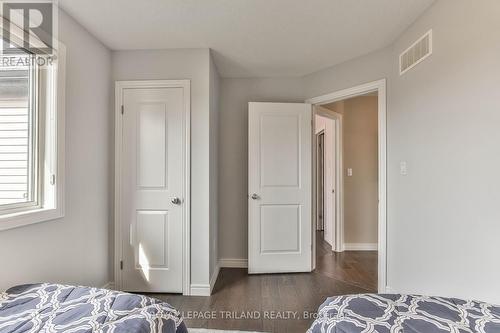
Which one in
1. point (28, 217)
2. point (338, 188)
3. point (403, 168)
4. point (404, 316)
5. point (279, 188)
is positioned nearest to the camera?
point (404, 316)

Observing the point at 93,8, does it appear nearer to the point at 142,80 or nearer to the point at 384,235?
the point at 142,80

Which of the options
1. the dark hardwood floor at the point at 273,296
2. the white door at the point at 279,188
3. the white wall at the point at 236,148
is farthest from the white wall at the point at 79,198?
the white door at the point at 279,188

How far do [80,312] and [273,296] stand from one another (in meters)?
1.80

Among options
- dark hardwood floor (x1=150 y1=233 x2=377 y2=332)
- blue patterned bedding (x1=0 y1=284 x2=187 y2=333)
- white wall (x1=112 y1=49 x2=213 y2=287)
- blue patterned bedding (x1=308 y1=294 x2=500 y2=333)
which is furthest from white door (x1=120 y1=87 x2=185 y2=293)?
blue patterned bedding (x1=308 y1=294 x2=500 y2=333)

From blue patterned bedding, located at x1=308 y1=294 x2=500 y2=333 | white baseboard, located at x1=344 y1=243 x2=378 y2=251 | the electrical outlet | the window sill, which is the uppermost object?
the electrical outlet

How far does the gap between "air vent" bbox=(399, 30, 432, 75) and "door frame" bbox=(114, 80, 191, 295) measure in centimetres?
199

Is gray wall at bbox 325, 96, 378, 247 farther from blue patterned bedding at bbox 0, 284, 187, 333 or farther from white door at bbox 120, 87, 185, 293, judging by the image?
blue patterned bedding at bbox 0, 284, 187, 333

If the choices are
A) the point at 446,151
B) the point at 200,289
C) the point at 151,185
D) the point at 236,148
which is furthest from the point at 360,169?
the point at 151,185

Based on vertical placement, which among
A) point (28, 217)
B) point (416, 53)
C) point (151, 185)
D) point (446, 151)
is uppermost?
point (416, 53)

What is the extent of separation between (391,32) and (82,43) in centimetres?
267

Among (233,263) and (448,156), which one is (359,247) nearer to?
(233,263)

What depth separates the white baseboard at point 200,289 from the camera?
2.50 meters

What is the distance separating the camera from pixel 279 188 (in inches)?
122

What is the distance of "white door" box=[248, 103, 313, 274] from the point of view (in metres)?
3.08
